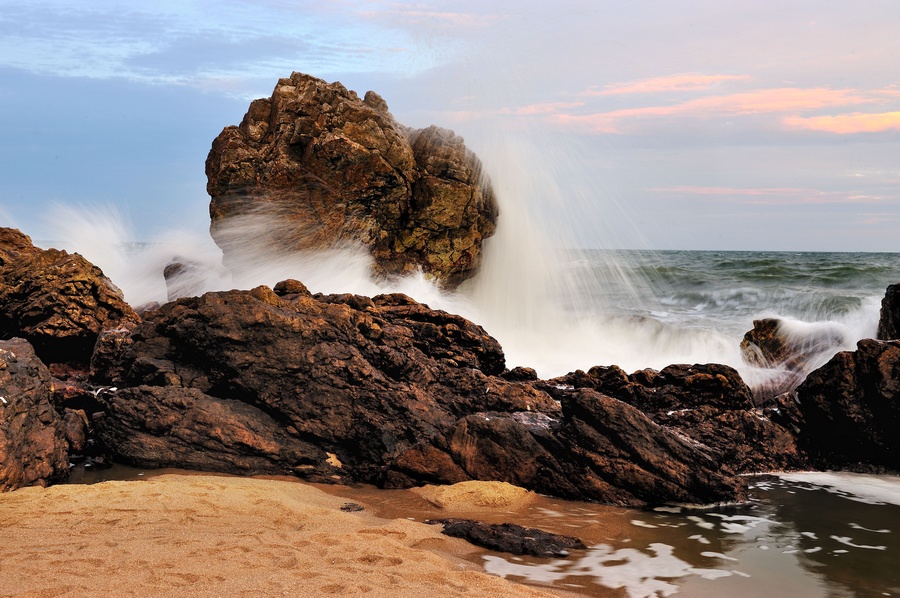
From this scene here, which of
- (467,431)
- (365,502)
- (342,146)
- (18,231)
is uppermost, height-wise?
(342,146)

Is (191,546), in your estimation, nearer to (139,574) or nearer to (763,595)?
(139,574)

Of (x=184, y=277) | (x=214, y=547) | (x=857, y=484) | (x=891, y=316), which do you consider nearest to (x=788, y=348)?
(x=891, y=316)

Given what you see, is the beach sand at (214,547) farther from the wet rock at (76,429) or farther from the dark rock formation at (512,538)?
the wet rock at (76,429)

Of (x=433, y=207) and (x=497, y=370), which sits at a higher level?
(x=433, y=207)

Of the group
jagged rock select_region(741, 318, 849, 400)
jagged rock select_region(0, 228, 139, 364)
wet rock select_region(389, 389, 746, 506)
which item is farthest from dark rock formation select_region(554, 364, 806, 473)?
jagged rock select_region(0, 228, 139, 364)

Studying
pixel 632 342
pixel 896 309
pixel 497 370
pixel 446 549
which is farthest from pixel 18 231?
pixel 896 309

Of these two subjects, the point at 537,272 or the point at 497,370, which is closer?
the point at 497,370

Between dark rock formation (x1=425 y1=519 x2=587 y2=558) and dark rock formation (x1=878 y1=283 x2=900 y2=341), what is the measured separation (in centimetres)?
630

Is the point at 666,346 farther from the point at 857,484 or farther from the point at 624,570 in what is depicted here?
the point at 624,570

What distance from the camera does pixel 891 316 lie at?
30.1 ft

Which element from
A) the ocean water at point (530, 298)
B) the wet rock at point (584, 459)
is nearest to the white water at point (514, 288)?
the ocean water at point (530, 298)

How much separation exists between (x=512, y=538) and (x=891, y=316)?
6.92 m

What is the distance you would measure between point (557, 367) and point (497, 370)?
3.36 meters

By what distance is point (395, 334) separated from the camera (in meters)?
7.62
